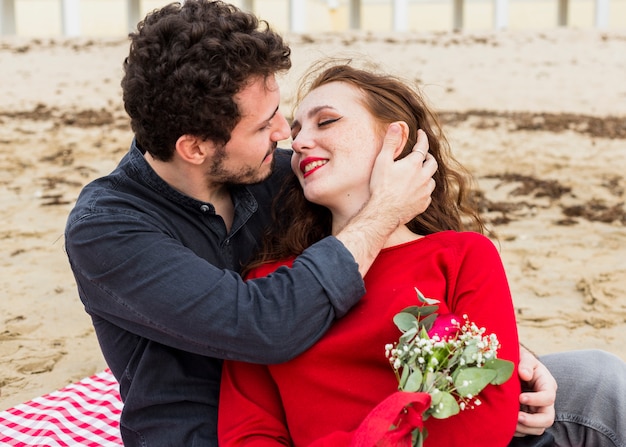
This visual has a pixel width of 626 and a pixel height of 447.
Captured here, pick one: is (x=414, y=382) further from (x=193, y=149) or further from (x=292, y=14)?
(x=292, y=14)

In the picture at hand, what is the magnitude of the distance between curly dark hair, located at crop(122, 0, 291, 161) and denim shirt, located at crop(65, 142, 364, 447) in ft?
0.56

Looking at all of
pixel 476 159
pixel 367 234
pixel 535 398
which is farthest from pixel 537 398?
pixel 476 159

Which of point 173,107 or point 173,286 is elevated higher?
point 173,107

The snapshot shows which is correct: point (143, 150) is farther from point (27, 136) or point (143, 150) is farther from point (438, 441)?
point (27, 136)

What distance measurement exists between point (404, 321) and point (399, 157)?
827mm

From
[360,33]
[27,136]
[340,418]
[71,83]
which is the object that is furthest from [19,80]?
[340,418]

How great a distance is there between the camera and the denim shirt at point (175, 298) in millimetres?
2439

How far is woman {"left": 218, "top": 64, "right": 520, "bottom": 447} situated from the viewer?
7.93 feet

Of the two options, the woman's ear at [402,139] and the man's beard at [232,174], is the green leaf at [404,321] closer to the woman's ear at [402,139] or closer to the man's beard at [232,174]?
the woman's ear at [402,139]

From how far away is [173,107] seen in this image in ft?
9.28

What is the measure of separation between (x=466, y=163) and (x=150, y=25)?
25.3 ft


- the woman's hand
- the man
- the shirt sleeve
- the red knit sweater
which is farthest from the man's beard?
the woman's hand

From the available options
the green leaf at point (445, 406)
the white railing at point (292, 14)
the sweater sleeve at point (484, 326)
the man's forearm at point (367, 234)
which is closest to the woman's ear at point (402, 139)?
the man's forearm at point (367, 234)

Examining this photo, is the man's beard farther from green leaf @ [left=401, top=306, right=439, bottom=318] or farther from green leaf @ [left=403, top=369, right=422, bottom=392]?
green leaf @ [left=403, top=369, right=422, bottom=392]
